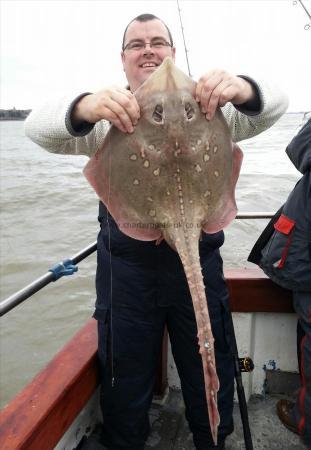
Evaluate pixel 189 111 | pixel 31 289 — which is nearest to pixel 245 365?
pixel 31 289

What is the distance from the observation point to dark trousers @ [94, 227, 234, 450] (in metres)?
2.14

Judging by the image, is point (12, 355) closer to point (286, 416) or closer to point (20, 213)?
point (286, 416)

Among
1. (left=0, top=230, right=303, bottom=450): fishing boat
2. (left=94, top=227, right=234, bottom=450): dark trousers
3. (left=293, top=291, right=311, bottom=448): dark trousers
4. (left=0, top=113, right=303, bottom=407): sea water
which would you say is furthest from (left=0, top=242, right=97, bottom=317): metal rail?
(left=0, top=113, right=303, bottom=407): sea water

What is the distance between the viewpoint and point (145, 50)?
211 cm

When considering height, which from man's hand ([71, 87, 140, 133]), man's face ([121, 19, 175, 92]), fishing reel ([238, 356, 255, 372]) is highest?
man's face ([121, 19, 175, 92])

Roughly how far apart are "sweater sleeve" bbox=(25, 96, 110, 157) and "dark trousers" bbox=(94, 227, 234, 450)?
0.50 m

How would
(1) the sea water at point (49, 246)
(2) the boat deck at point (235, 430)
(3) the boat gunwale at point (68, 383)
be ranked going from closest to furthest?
1. (3) the boat gunwale at point (68, 383)
2. (2) the boat deck at point (235, 430)
3. (1) the sea water at point (49, 246)

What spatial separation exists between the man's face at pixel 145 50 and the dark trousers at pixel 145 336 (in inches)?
35.5

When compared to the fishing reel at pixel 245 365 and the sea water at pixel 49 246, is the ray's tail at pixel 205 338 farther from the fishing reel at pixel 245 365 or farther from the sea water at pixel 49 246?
the sea water at pixel 49 246

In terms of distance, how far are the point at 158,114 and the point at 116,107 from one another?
0.53 feet

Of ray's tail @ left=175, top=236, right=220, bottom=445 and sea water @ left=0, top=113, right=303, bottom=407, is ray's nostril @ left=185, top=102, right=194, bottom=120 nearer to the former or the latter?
ray's tail @ left=175, top=236, right=220, bottom=445

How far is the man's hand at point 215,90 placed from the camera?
5.14ft

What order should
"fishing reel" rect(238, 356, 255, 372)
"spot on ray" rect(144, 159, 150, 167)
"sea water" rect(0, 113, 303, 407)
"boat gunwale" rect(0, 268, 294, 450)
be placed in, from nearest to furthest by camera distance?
"spot on ray" rect(144, 159, 150, 167), "boat gunwale" rect(0, 268, 294, 450), "fishing reel" rect(238, 356, 255, 372), "sea water" rect(0, 113, 303, 407)

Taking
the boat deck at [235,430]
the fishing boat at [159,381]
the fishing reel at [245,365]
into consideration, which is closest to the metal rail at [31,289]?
the fishing boat at [159,381]
